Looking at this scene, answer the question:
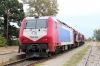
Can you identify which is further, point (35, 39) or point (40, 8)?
point (40, 8)

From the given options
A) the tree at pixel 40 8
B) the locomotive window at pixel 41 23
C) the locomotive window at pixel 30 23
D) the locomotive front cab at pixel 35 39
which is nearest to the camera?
the locomotive front cab at pixel 35 39

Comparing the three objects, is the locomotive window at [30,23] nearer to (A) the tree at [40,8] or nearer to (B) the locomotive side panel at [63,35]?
(B) the locomotive side panel at [63,35]

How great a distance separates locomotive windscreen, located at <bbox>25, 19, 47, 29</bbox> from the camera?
1798cm

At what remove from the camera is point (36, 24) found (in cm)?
1816

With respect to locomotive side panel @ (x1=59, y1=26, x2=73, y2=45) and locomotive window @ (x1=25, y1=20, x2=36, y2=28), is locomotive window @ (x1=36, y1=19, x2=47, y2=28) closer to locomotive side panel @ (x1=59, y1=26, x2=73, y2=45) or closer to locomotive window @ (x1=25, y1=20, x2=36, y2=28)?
locomotive window @ (x1=25, y1=20, x2=36, y2=28)

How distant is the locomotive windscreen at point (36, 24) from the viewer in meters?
18.0

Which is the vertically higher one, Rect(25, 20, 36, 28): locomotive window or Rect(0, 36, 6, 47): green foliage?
Rect(25, 20, 36, 28): locomotive window

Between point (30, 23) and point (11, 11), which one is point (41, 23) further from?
point (11, 11)

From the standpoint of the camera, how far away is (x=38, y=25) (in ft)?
59.3

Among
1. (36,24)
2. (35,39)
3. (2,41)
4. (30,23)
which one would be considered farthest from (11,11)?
(35,39)

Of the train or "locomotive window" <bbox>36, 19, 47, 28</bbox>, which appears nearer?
the train

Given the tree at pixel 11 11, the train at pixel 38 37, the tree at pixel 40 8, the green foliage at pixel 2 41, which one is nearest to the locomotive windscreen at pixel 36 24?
the train at pixel 38 37

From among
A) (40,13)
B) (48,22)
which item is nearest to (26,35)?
(48,22)

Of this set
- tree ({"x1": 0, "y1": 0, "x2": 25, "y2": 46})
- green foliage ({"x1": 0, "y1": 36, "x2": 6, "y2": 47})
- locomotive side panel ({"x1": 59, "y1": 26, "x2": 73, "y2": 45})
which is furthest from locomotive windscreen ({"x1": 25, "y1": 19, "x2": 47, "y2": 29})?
tree ({"x1": 0, "y1": 0, "x2": 25, "y2": 46})
